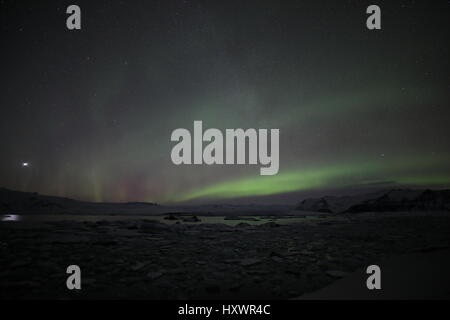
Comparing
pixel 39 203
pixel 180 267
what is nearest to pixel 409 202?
pixel 180 267

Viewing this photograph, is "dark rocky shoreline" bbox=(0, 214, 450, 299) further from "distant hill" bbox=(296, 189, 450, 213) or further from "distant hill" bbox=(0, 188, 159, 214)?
"distant hill" bbox=(0, 188, 159, 214)

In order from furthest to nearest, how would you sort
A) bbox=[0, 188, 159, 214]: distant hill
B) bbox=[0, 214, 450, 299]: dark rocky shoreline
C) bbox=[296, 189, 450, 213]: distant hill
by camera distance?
1. bbox=[0, 188, 159, 214]: distant hill
2. bbox=[296, 189, 450, 213]: distant hill
3. bbox=[0, 214, 450, 299]: dark rocky shoreline

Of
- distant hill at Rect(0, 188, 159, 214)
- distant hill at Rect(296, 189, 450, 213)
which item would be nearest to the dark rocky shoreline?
distant hill at Rect(296, 189, 450, 213)

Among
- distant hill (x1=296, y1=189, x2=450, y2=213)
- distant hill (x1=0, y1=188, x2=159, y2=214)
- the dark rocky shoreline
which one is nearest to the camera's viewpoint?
the dark rocky shoreline

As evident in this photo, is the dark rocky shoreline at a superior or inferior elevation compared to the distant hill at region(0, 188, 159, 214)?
superior

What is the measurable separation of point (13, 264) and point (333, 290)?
414 cm

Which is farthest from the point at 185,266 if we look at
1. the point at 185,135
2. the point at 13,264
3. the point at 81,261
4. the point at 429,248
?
the point at 185,135

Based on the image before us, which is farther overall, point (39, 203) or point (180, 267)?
point (39, 203)

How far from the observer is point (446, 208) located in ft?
59.1

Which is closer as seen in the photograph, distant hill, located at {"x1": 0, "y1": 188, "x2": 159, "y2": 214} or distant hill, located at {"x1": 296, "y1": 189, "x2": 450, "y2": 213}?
distant hill, located at {"x1": 296, "y1": 189, "x2": 450, "y2": 213}

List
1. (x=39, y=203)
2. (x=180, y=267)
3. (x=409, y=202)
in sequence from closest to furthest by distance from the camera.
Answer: (x=180, y=267) < (x=409, y=202) < (x=39, y=203)

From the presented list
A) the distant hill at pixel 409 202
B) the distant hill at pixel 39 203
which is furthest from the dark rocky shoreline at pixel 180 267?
the distant hill at pixel 39 203

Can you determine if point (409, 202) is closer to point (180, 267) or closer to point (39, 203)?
point (180, 267)
